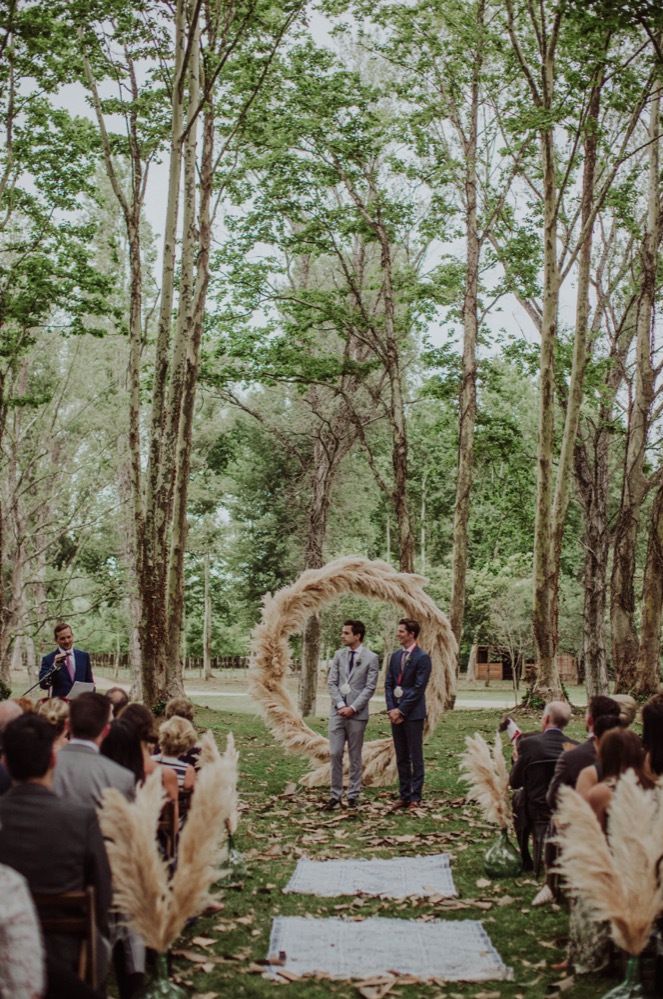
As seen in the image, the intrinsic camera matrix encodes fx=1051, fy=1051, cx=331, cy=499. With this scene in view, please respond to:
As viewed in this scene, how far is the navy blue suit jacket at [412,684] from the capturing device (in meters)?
12.2

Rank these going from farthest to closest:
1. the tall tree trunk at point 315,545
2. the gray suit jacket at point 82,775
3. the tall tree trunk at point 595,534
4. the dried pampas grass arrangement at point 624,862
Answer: the tall tree trunk at point 315,545, the tall tree trunk at point 595,534, the gray suit jacket at point 82,775, the dried pampas grass arrangement at point 624,862

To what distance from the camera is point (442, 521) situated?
55688mm

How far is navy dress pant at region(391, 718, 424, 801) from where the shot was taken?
12.2 m

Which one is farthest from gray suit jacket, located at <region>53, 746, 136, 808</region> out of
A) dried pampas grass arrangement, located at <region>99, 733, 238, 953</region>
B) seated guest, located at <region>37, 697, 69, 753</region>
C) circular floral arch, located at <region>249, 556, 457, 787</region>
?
circular floral arch, located at <region>249, 556, 457, 787</region>

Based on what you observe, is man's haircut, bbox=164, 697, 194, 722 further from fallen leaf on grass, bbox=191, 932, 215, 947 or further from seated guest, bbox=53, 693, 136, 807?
seated guest, bbox=53, 693, 136, 807

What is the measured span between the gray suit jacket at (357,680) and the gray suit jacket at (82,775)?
6929mm

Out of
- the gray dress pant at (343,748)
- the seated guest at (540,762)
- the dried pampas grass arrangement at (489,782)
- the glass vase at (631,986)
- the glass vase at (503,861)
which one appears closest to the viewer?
the glass vase at (631,986)

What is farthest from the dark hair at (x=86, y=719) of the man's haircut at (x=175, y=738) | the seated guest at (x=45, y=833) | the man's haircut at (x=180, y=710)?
the man's haircut at (x=180, y=710)

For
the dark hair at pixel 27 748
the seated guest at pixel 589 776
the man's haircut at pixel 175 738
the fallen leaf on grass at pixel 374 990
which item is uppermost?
the dark hair at pixel 27 748

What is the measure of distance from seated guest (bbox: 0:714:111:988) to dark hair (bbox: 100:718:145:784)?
1.85m

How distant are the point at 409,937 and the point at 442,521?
160 feet

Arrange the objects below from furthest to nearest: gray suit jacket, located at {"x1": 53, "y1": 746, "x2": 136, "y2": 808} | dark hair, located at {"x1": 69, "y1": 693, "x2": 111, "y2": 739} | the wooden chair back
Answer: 1. dark hair, located at {"x1": 69, "y1": 693, "x2": 111, "y2": 739}
2. gray suit jacket, located at {"x1": 53, "y1": 746, "x2": 136, "y2": 808}
3. the wooden chair back

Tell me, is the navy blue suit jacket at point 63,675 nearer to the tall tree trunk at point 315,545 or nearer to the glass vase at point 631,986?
the glass vase at point 631,986

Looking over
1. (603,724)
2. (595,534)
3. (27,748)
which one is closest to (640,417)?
(595,534)
